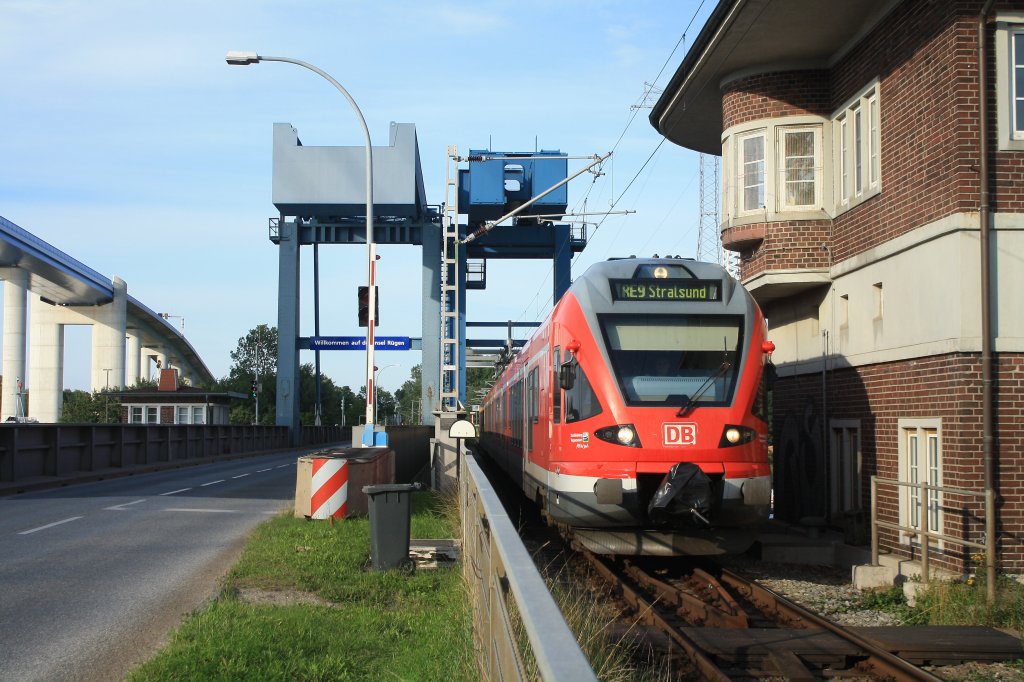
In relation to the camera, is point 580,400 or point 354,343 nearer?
point 580,400

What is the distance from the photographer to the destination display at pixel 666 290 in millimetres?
12211

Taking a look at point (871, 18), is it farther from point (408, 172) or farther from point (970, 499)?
point (408, 172)

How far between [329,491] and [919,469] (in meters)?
7.75

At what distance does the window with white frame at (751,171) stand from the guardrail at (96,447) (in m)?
16.0

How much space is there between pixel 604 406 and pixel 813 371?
6.16m

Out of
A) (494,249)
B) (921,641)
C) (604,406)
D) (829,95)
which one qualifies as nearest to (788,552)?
(604,406)

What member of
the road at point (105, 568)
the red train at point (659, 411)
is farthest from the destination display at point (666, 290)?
the road at point (105, 568)

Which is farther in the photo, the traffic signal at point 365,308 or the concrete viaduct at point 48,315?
the concrete viaduct at point 48,315

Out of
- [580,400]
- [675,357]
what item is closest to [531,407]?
[580,400]

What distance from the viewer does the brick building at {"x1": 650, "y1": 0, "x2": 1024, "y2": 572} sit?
11633 mm

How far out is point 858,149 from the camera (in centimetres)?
1548

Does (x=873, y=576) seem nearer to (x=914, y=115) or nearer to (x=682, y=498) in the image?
(x=682, y=498)

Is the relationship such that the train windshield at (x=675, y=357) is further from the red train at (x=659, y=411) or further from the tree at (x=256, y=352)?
the tree at (x=256, y=352)

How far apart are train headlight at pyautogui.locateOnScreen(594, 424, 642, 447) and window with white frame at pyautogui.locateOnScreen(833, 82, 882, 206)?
17.9ft
